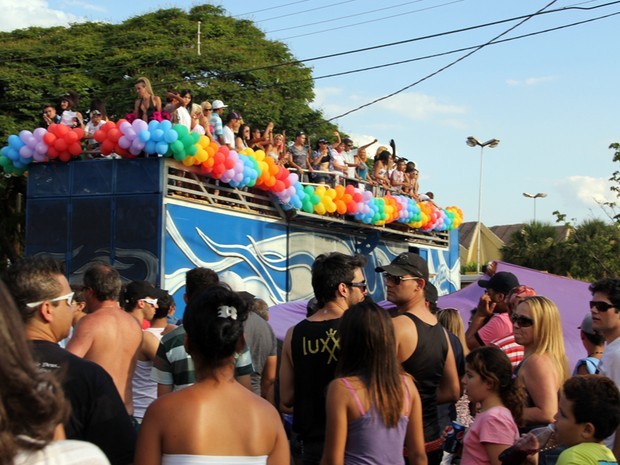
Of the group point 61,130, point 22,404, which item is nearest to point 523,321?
point 22,404

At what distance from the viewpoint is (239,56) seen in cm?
3023

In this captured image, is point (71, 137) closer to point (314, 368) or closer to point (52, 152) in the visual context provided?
point (52, 152)

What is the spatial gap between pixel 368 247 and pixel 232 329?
18448mm

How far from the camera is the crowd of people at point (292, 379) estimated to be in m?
3.25

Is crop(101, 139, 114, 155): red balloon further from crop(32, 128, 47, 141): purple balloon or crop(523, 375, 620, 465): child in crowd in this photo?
crop(523, 375, 620, 465): child in crowd

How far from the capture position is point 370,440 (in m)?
4.30

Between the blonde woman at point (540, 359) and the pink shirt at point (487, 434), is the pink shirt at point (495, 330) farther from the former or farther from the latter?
the pink shirt at point (487, 434)

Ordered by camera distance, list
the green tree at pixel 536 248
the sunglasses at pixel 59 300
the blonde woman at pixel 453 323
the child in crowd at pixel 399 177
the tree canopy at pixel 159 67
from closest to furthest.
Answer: the sunglasses at pixel 59 300 < the blonde woman at pixel 453 323 < the child in crowd at pixel 399 177 < the tree canopy at pixel 159 67 < the green tree at pixel 536 248

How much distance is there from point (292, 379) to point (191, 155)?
33.3 ft

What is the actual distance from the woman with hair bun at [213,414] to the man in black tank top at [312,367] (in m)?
1.48

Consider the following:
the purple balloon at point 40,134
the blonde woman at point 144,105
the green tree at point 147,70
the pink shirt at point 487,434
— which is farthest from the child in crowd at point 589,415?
the green tree at point 147,70

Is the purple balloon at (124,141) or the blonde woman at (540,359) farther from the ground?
the purple balloon at (124,141)

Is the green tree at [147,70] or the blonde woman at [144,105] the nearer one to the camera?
the blonde woman at [144,105]

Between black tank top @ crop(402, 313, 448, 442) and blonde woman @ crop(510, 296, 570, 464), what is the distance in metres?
0.51
